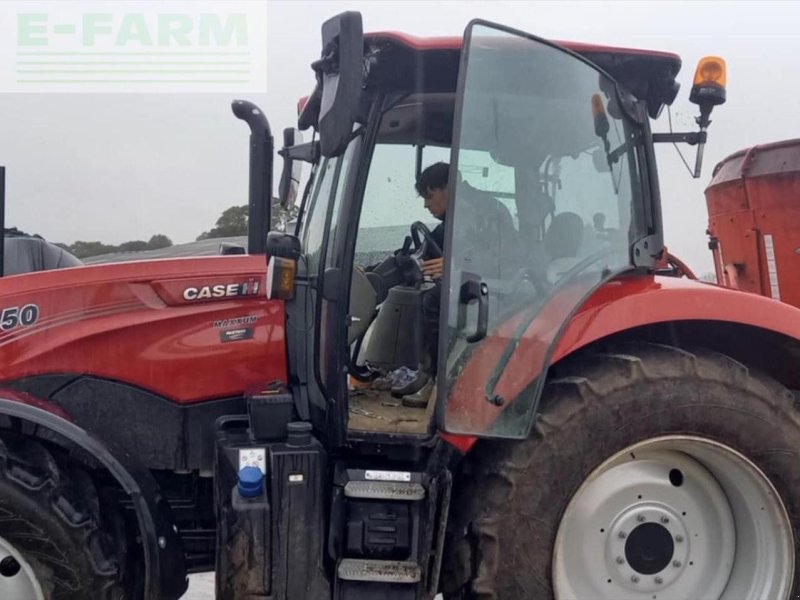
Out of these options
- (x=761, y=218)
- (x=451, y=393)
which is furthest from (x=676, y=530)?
(x=761, y=218)

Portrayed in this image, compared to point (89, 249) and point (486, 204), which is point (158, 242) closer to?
point (89, 249)

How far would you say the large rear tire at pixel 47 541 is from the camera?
2510mm

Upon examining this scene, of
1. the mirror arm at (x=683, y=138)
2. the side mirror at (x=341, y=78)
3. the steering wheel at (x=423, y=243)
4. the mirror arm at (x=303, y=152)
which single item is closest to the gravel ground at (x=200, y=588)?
the steering wheel at (x=423, y=243)

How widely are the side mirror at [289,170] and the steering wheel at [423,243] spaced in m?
0.53

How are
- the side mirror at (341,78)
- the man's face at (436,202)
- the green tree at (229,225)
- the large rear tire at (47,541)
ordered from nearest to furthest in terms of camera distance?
the side mirror at (341,78) < the large rear tire at (47,541) < the man's face at (436,202) < the green tree at (229,225)

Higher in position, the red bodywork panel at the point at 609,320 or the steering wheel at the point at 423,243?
the steering wheel at the point at 423,243

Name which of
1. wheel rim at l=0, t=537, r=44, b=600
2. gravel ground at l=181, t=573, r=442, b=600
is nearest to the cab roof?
wheel rim at l=0, t=537, r=44, b=600

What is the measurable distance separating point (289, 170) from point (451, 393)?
1272 millimetres

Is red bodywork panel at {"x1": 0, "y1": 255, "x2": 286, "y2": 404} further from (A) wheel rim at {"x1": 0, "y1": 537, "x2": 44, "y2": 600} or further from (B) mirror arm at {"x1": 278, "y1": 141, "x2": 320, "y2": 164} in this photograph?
(A) wheel rim at {"x1": 0, "y1": 537, "x2": 44, "y2": 600}

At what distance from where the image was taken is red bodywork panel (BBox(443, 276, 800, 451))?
8.48 feet

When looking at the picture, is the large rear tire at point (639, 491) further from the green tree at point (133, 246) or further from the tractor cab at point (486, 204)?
the green tree at point (133, 246)

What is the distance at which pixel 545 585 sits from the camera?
8.55 feet

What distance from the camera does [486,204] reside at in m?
2.60

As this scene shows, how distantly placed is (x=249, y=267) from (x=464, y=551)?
134 centimetres
